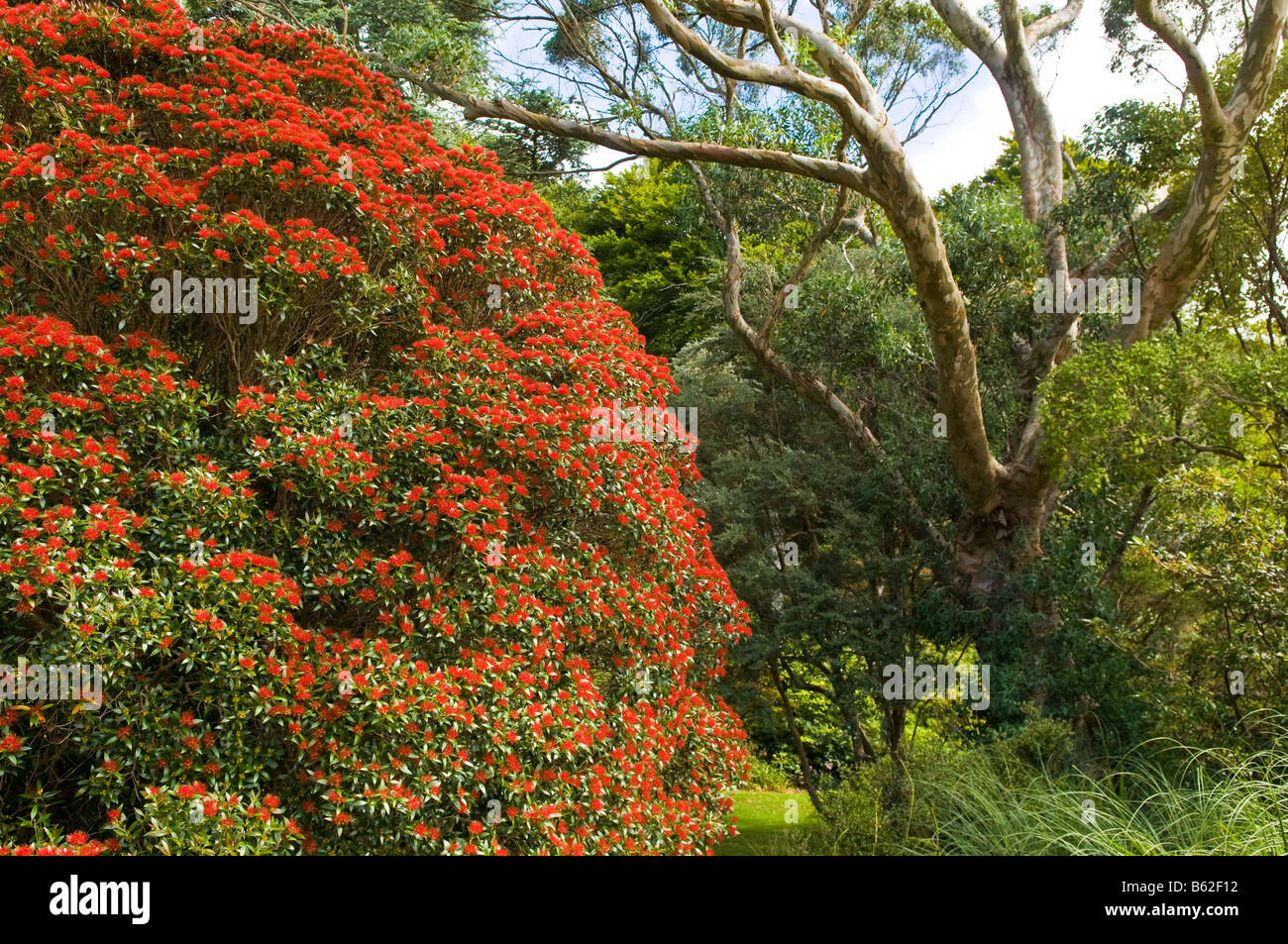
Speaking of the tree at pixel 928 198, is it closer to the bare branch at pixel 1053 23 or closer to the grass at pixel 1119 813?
the bare branch at pixel 1053 23

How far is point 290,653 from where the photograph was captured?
13.1 ft

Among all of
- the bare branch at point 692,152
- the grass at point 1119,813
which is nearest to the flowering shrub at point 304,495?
the grass at point 1119,813

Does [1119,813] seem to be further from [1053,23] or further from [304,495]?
[1053,23]

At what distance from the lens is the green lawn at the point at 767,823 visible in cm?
733

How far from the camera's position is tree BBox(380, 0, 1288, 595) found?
7809mm

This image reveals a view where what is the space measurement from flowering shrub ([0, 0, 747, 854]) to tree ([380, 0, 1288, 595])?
299cm

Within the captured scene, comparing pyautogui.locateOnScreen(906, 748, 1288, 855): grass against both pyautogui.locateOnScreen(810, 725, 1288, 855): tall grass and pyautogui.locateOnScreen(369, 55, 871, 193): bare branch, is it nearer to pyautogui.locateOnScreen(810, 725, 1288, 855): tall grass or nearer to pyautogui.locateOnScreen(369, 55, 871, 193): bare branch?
pyautogui.locateOnScreen(810, 725, 1288, 855): tall grass

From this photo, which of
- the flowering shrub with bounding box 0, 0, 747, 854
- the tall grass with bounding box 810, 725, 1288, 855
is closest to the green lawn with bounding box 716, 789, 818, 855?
the tall grass with bounding box 810, 725, 1288, 855

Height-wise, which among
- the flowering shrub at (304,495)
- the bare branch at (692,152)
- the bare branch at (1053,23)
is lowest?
the flowering shrub at (304,495)

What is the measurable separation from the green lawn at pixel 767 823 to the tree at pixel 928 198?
311 cm

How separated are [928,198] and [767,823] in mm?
6901

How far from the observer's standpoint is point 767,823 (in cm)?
1073

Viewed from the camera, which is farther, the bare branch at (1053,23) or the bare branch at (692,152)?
the bare branch at (1053,23)

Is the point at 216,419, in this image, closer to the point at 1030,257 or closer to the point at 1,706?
the point at 1,706
